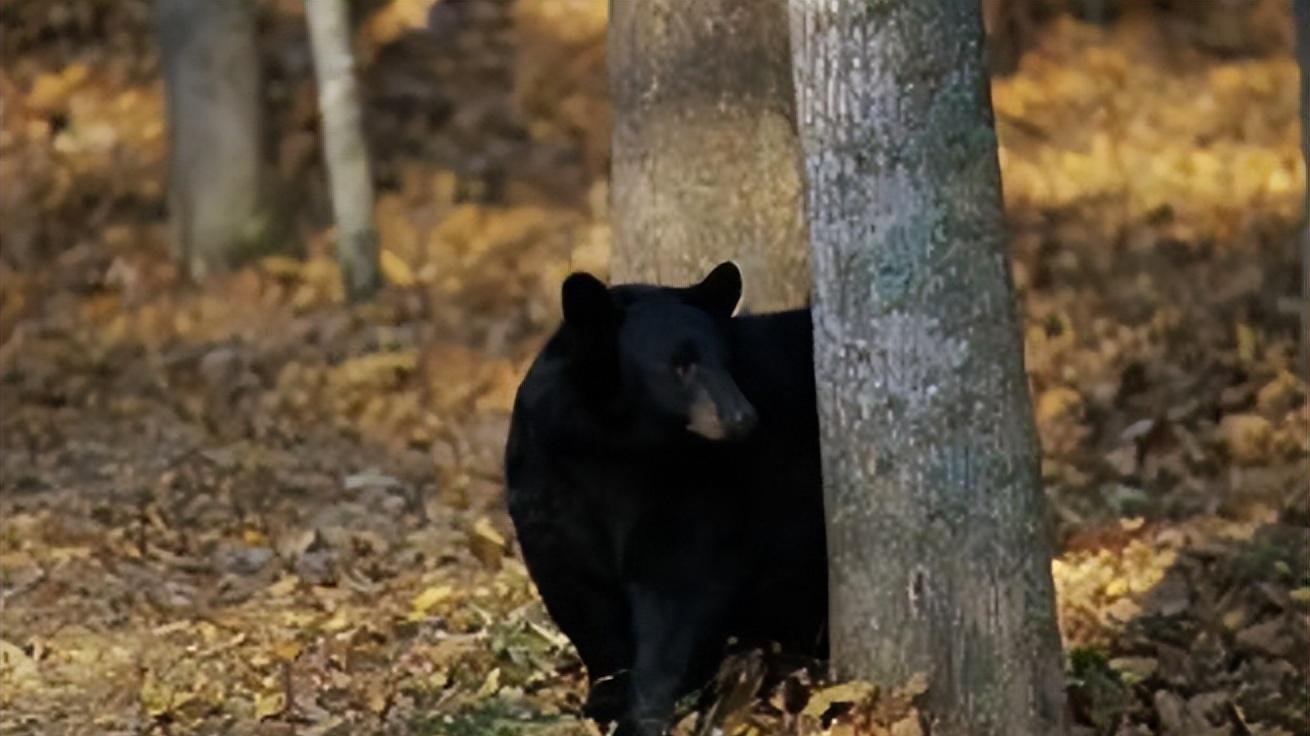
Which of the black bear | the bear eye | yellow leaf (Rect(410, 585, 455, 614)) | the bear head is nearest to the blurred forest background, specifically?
yellow leaf (Rect(410, 585, 455, 614))

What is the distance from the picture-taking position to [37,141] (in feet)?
47.1

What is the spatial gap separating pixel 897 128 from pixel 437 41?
11.2 meters

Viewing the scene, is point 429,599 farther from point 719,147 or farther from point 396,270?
point 396,270

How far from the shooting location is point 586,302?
17.2 feet

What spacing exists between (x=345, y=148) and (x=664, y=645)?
698 centimetres

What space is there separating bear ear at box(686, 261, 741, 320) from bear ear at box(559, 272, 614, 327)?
1.03 feet

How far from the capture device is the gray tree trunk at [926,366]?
495 centimetres

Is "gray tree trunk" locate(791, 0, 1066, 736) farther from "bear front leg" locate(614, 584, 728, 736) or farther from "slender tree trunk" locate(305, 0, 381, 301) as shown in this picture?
"slender tree trunk" locate(305, 0, 381, 301)

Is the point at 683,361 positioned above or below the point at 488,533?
above

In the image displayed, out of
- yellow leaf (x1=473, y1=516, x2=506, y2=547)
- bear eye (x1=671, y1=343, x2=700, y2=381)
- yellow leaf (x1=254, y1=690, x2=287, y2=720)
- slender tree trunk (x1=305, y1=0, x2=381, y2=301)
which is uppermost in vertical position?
slender tree trunk (x1=305, y1=0, x2=381, y2=301)

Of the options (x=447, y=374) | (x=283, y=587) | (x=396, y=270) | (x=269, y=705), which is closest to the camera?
(x=269, y=705)

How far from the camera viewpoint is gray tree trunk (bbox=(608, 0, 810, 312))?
737 centimetres

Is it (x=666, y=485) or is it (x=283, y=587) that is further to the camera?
(x=283, y=587)

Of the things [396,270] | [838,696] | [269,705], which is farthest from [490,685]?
[396,270]
